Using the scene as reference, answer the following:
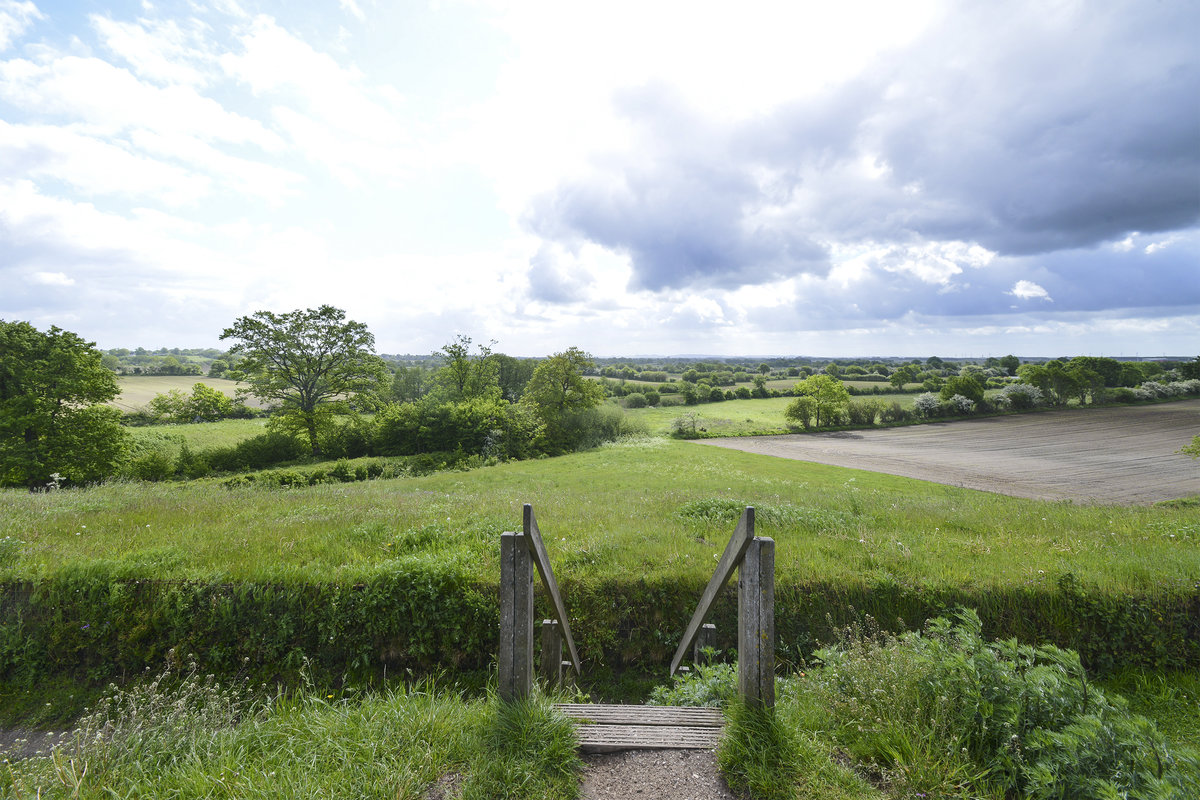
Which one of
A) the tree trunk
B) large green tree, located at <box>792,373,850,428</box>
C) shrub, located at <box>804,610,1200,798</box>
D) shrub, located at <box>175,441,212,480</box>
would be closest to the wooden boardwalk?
shrub, located at <box>804,610,1200,798</box>

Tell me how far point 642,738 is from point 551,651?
5.59ft

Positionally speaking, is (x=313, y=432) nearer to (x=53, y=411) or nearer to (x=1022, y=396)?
(x=53, y=411)

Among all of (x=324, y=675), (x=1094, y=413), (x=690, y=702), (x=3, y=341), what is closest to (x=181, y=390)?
(x=3, y=341)

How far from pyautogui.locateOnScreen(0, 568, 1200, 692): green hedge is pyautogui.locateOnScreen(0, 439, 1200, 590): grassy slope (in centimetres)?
31

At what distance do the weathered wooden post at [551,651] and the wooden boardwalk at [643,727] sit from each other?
0.95m

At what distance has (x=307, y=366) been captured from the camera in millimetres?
45750

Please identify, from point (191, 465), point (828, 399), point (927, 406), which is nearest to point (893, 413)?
point (927, 406)

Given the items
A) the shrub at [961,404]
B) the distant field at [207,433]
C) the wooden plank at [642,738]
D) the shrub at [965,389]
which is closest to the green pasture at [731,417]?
the shrub at [965,389]

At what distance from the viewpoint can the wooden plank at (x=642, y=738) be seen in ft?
11.7

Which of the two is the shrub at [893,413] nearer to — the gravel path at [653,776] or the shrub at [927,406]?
the shrub at [927,406]

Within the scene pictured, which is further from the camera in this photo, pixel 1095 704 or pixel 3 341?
pixel 3 341

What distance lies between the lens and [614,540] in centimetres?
895

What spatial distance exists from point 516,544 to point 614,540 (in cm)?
568

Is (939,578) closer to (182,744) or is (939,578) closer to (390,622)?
(390,622)
